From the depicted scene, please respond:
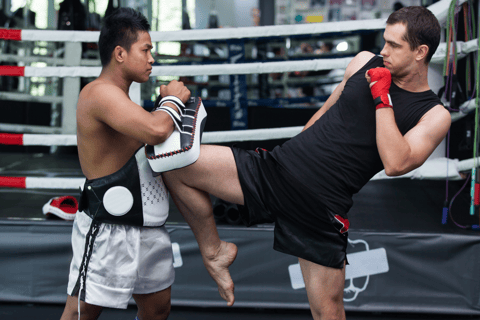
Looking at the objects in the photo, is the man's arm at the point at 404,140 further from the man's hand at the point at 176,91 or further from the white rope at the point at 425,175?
the white rope at the point at 425,175

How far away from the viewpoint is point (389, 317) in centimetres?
174

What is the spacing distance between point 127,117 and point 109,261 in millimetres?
401

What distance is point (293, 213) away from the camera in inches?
43.2

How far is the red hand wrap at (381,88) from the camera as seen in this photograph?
1.03 m

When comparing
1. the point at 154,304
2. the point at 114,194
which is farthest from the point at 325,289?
the point at 114,194

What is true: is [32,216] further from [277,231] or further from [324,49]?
[324,49]

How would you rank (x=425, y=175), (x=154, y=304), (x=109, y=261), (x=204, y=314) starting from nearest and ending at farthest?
1. (x=109, y=261)
2. (x=154, y=304)
3. (x=204, y=314)
4. (x=425, y=175)

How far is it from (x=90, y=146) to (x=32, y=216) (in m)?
0.99

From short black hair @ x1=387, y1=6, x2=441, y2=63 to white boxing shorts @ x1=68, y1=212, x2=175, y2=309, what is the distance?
896 mm

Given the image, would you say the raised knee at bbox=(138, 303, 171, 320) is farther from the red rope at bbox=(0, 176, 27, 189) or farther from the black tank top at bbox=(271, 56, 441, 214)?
the red rope at bbox=(0, 176, 27, 189)

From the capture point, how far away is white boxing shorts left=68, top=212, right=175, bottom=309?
3.65ft

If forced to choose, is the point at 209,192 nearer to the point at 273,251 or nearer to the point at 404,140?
the point at 404,140

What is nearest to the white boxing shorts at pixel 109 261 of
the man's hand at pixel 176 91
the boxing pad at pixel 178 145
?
the boxing pad at pixel 178 145

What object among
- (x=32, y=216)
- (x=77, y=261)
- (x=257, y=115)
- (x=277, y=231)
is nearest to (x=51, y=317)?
(x=32, y=216)
